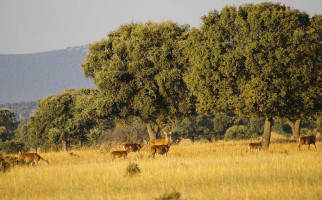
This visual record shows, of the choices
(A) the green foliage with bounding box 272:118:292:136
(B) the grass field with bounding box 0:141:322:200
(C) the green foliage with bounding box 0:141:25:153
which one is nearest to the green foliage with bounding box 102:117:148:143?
(C) the green foliage with bounding box 0:141:25:153

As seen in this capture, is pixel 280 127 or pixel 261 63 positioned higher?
pixel 261 63

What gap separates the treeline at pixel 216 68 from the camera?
2909 cm

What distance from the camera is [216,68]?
1230 inches

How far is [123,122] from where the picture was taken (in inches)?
1640

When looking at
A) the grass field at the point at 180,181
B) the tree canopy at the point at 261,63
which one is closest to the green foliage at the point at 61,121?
the tree canopy at the point at 261,63

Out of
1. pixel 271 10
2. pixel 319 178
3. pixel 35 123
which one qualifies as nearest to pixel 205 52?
pixel 271 10

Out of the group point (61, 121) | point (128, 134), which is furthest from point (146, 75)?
point (128, 134)

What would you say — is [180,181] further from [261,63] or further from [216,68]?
[216,68]

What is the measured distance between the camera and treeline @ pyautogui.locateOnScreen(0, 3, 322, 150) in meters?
29.1

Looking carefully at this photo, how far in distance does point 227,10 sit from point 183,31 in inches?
309

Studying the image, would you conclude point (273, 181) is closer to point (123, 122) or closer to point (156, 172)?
point (156, 172)

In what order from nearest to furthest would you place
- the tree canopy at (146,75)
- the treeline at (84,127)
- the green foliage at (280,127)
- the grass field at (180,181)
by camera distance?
the grass field at (180,181)
the tree canopy at (146,75)
the treeline at (84,127)
the green foliage at (280,127)

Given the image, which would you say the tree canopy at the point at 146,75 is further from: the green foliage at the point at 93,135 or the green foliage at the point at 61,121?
the green foliage at the point at 93,135

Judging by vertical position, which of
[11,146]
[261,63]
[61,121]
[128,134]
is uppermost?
[261,63]
